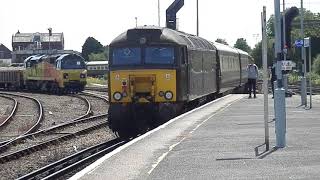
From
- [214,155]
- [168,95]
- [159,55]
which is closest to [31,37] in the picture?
[159,55]

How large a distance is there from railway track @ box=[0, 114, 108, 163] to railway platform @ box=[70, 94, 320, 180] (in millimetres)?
3481

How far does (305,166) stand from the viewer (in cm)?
981

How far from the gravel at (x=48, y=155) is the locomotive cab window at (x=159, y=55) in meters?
3.00

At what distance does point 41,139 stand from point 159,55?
14.9 feet

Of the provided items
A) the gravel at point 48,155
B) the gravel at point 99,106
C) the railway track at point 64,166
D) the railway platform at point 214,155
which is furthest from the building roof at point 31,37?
the railway platform at point 214,155

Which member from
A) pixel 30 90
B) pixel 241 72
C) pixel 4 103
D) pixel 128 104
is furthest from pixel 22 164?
pixel 30 90

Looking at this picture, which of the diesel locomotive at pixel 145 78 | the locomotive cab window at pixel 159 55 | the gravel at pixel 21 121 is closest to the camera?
the diesel locomotive at pixel 145 78

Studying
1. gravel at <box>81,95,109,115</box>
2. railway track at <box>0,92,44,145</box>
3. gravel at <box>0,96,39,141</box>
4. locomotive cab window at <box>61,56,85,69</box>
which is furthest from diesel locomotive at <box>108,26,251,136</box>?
locomotive cab window at <box>61,56,85,69</box>

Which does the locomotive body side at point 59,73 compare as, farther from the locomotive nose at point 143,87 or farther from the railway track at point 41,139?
the locomotive nose at point 143,87

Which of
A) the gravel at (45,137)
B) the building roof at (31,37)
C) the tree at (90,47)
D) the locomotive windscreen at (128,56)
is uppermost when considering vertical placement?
the building roof at (31,37)

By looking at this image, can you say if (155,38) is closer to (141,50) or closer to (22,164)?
(141,50)

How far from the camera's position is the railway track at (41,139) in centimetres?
1675

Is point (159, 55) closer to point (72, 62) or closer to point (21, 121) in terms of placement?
point (21, 121)

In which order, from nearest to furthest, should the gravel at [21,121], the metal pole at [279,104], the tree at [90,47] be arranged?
1. the metal pole at [279,104]
2. the gravel at [21,121]
3. the tree at [90,47]
